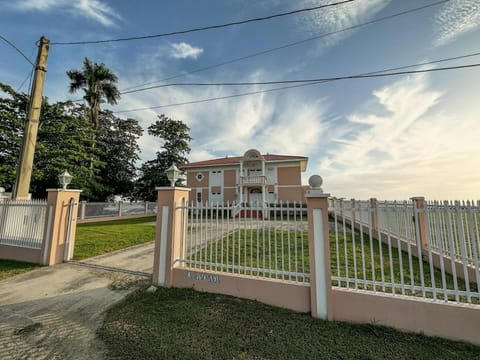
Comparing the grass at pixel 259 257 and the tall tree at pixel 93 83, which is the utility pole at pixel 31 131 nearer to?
the grass at pixel 259 257

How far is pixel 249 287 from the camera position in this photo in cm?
359

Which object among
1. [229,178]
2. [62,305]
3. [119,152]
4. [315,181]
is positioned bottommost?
[62,305]

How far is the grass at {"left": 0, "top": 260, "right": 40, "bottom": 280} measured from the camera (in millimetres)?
4989

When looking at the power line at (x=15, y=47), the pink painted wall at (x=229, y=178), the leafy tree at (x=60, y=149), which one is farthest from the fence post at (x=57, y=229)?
the pink painted wall at (x=229, y=178)

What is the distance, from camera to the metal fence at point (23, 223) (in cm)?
588

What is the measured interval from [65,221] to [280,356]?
261 inches

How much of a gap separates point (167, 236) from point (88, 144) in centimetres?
2075

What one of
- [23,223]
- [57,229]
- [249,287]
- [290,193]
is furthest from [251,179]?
[249,287]

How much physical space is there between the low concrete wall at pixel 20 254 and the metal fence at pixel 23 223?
0.11m

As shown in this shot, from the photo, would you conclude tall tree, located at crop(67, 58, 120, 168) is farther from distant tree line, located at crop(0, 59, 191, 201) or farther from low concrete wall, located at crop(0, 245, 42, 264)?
low concrete wall, located at crop(0, 245, 42, 264)

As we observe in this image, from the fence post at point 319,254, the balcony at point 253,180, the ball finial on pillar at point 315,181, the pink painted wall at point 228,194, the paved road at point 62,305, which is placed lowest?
the paved road at point 62,305

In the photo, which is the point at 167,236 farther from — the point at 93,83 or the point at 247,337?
the point at 93,83

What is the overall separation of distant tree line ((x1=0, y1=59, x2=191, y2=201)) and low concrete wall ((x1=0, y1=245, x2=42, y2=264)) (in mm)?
10676

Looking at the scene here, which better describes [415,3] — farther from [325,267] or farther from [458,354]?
[458,354]
